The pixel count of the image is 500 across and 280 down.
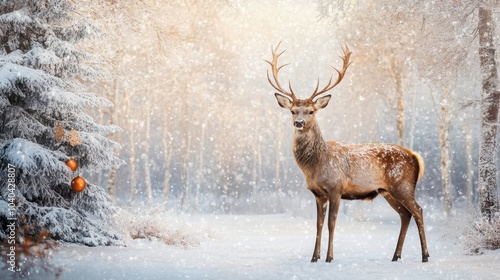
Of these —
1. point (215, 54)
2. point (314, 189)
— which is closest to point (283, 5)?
point (215, 54)

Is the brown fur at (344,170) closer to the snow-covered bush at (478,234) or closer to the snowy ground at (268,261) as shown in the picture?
the snowy ground at (268,261)

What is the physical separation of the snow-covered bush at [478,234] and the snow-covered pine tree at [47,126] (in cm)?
721

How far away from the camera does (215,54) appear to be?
97.6 ft

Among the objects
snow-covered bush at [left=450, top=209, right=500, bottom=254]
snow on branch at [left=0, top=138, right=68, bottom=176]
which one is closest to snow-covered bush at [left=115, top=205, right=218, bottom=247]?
snow on branch at [left=0, top=138, right=68, bottom=176]

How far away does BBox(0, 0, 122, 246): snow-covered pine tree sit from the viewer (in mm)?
9523

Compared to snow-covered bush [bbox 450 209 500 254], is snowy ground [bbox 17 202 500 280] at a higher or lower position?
lower

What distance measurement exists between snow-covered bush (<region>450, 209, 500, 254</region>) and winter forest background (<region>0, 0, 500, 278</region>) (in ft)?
1.23

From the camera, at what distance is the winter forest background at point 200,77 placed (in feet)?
32.7

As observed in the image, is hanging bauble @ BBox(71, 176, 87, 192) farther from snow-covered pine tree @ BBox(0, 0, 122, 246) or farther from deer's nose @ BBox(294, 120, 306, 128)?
deer's nose @ BBox(294, 120, 306, 128)

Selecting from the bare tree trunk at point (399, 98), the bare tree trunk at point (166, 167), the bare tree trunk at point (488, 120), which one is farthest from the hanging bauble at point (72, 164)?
the bare tree trunk at point (166, 167)

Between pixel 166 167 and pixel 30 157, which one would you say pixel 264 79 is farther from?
pixel 30 157

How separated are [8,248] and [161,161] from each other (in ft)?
145

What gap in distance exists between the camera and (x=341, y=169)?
9961 mm

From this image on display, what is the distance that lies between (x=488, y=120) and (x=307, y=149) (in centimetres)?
559
